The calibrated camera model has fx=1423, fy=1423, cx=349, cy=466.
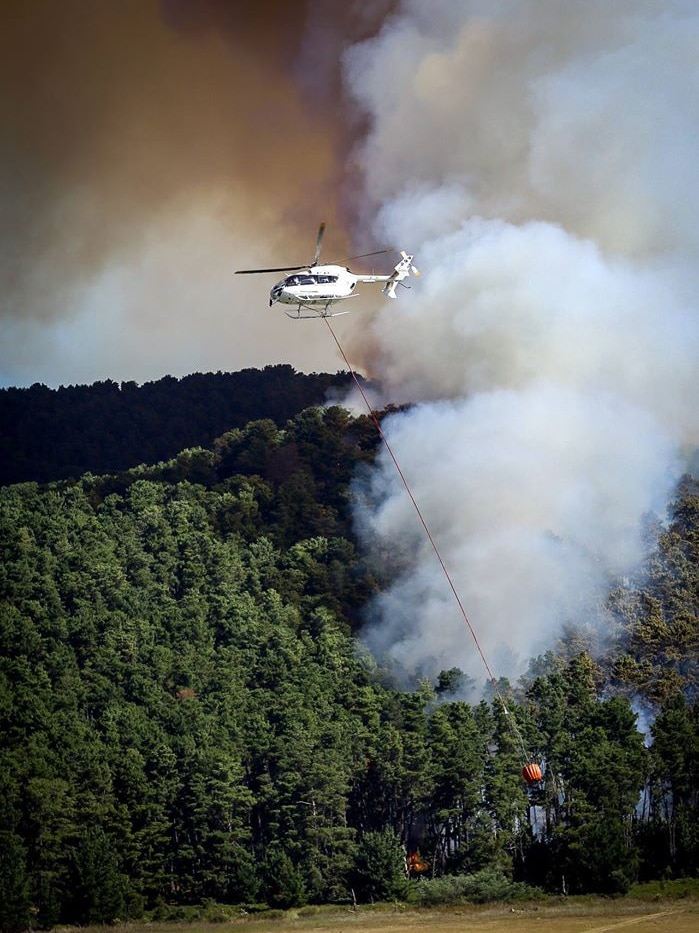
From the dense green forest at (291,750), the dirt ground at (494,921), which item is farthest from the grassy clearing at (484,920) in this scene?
the dense green forest at (291,750)

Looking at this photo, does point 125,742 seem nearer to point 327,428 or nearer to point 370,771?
point 370,771

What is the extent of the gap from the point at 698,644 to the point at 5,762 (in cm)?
6492

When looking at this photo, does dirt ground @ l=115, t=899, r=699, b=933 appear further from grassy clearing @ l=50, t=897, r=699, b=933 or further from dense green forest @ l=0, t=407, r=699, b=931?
dense green forest @ l=0, t=407, r=699, b=931

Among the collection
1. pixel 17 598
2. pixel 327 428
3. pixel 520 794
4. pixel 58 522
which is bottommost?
pixel 520 794

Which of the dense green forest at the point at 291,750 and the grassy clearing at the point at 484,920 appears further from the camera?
the dense green forest at the point at 291,750

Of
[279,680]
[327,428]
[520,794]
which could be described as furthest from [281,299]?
[327,428]

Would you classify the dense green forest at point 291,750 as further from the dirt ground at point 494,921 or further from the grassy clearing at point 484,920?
the dirt ground at point 494,921

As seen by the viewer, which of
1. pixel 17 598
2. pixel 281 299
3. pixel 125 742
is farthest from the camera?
pixel 17 598

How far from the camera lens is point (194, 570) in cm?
15600

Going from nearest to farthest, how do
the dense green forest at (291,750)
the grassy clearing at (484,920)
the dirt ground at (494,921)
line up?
the dirt ground at (494,921), the grassy clearing at (484,920), the dense green forest at (291,750)

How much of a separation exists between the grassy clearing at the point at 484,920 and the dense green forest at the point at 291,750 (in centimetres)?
247

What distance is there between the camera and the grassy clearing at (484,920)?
7600cm

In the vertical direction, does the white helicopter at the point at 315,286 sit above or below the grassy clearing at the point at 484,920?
above

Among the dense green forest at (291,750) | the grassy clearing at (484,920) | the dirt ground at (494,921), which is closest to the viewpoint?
the dirt ground at (494,921)
